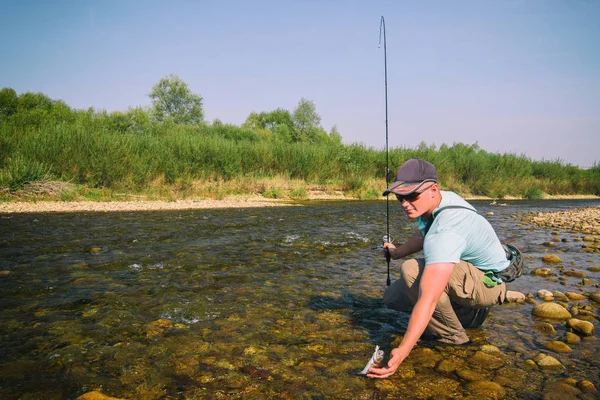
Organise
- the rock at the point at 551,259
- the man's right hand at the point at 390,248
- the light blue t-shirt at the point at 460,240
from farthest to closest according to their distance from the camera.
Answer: the rock at the point at 551,259, the man's right hand at the point at 390,248, the light blue t-shirt at the point at 460,240

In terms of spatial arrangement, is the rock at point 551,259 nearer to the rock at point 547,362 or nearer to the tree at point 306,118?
the rock at point 547,362

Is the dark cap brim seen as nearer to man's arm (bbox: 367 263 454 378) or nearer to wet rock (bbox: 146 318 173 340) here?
man's arm (bbox: 367 263 454 378)

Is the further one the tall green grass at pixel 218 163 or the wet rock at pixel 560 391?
the tall green grass at pixel 218 163

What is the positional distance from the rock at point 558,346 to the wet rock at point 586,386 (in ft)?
1.80

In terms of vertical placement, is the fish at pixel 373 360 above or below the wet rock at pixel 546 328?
above

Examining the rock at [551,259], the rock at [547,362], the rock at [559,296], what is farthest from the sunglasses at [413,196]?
the rock at [551,259]

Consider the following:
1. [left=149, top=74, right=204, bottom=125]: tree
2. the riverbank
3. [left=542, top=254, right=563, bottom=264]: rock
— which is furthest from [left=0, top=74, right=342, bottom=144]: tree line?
[left=542, top=254, right=563, bottom=264]: rock

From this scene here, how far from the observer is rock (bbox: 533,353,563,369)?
107 inches

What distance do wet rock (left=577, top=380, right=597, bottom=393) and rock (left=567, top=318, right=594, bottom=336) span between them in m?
0.98

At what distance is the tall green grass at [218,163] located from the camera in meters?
15.5

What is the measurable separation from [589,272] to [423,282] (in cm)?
477

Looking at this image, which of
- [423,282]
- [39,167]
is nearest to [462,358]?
[423,282]

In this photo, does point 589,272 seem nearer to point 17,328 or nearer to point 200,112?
point 17,328

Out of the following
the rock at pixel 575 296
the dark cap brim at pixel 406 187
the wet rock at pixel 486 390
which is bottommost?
the wet rock at pixel 486 390
